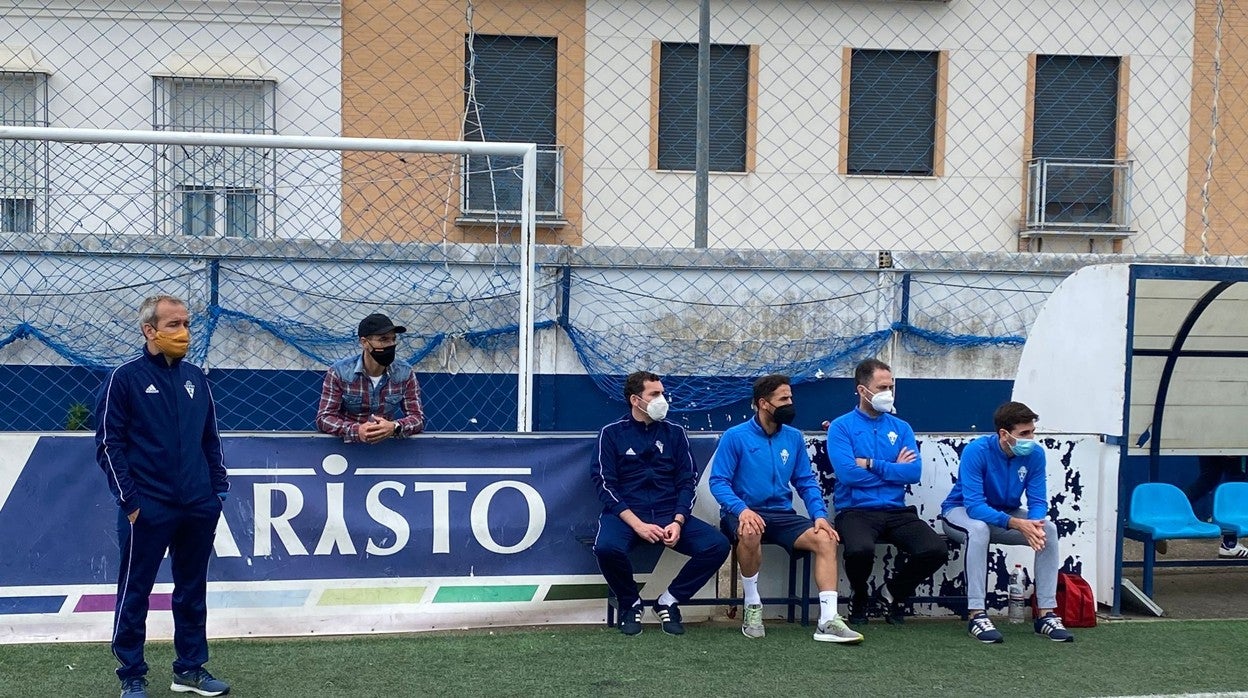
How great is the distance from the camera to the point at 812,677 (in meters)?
5.55

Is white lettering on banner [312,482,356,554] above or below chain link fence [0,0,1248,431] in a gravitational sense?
below

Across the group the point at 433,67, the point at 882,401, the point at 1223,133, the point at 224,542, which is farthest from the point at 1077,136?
the point at 224,542

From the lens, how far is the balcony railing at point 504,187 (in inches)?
382

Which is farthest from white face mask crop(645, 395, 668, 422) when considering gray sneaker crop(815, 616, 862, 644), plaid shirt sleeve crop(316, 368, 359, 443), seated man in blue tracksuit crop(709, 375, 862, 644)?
plaid shirt sleeve crop(316, 368, 359, 443)

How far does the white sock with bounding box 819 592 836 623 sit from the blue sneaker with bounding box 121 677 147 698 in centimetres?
326

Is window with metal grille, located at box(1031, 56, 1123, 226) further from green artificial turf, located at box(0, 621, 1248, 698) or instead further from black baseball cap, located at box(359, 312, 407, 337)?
black baseball cap, located at box(359, 312, 407, 337)

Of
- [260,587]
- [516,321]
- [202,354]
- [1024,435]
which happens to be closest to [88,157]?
[202,354]

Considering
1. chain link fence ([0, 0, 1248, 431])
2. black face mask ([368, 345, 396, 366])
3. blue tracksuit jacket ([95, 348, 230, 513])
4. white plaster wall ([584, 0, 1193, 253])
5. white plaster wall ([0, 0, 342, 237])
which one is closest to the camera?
blue tracksuit jacket ([95, 348, 230, 513])

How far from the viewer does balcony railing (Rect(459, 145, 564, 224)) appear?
382 inches

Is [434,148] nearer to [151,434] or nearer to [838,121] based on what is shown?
[151,434]

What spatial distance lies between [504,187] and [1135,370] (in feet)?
19.5

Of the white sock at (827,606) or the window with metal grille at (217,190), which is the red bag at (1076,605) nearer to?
the white sock at (827,606)

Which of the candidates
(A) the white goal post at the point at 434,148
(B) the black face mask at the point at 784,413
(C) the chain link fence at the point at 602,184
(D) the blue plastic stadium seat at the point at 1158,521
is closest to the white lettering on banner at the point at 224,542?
(A) the white goal post at the point at 434,148

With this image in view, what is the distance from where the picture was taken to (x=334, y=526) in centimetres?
627
